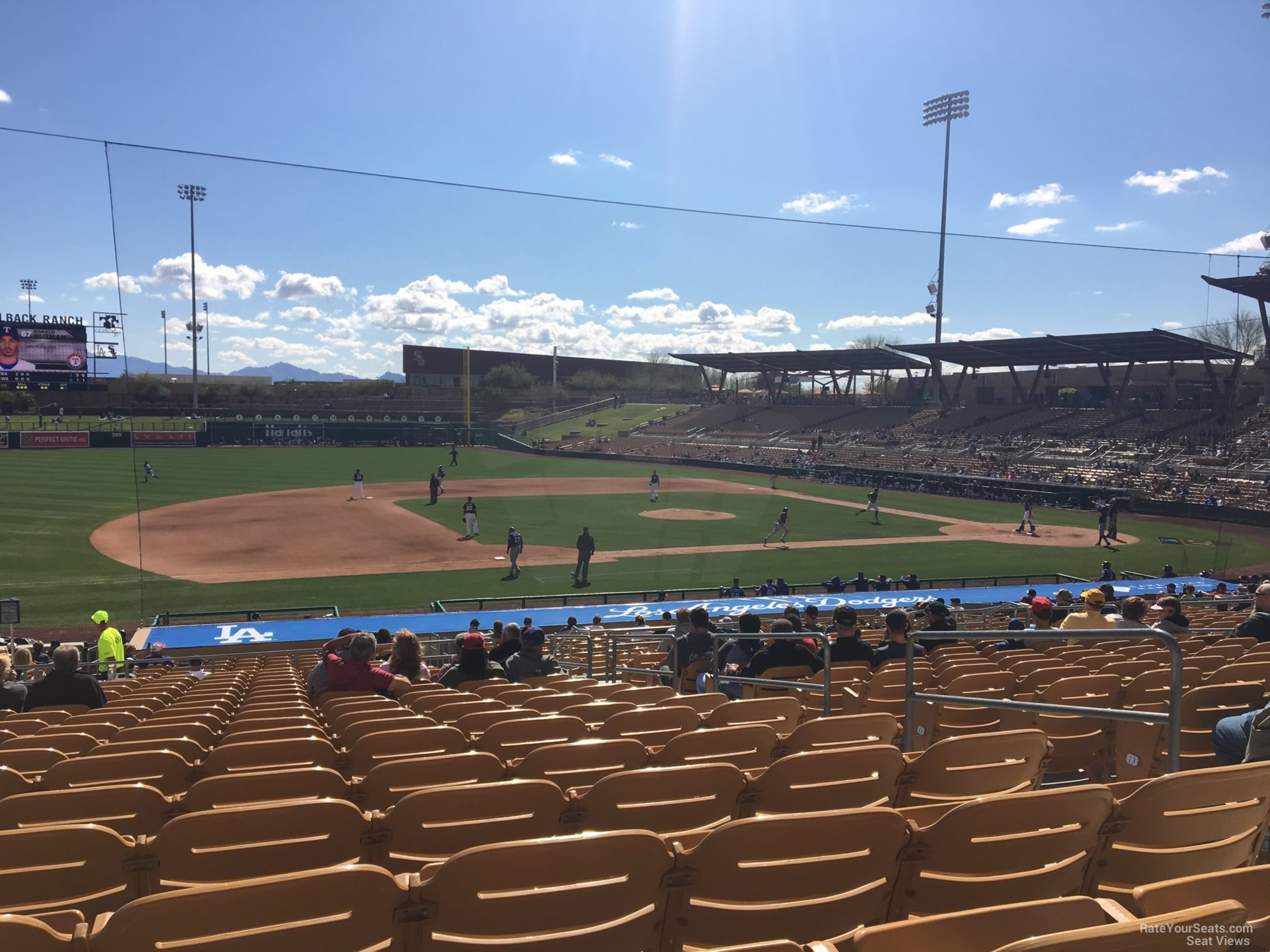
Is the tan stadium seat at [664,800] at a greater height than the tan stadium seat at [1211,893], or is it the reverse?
the tan stadium seat at [1211,893]

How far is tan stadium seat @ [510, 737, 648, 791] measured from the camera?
388 cm

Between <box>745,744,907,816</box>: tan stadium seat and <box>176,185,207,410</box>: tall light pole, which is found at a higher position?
<box>176,185,207,410</box>: tall light pole

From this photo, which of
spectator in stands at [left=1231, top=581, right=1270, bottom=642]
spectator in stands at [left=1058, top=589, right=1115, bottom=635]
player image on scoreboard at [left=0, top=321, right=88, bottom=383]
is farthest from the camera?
player image on scoreboard at [left=0, top=321, right=88, bottom=383]

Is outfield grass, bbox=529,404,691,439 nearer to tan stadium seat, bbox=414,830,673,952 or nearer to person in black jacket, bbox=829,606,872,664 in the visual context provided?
person in black jacket, bbox=829,606,872,664

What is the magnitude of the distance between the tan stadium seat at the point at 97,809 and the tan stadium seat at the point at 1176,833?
3.53 m

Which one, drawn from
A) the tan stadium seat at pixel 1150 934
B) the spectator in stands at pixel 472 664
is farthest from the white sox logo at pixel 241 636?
the tan stadium seat at pixel 1150 934

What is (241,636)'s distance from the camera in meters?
18.0

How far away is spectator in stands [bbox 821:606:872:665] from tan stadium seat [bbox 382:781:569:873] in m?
5.53

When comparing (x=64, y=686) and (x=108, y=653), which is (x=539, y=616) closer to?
(x=108, y=653)

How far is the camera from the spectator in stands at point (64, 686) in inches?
288

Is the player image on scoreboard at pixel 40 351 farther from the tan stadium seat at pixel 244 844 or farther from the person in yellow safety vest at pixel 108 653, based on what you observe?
the tan stadium seat at pixel 244 844

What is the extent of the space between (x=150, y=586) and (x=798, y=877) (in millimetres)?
23276

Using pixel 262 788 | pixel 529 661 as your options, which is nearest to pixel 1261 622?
pixel 529 661

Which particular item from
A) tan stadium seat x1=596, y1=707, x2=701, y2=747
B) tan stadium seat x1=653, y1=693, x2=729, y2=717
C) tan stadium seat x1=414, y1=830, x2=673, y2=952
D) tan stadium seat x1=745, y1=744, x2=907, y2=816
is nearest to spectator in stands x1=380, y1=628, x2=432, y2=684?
tan stadium seat x1=653, y1=693, x2=729, y2=717
